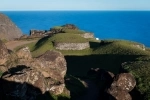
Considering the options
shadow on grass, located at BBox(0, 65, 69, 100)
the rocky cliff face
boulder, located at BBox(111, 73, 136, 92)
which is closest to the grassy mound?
boulder, located at BBox(111, 73, 136, 92)

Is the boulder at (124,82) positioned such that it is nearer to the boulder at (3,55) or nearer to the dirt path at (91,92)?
the dirt path at (91,92)

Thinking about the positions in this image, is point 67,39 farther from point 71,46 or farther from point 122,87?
point 122,87

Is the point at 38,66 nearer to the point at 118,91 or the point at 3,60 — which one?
the point at 3,60

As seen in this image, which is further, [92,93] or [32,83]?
[92,93]

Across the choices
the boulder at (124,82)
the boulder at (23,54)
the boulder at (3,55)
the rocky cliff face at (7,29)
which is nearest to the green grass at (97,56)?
the boulder at (124,82)

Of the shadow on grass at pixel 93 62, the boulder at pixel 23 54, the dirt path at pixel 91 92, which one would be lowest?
the shadow on grass at pixel 93 62

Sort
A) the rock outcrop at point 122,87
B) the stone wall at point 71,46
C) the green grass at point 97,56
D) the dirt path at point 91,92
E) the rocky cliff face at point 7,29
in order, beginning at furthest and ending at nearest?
the rocky cliff face at point 7,29
the stone wall at point 71,46
the green grass at point 97,56
the dirt path at point 91,92
the rock outcrop at point 122,87

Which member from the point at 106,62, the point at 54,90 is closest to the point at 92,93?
the point at 54,90
